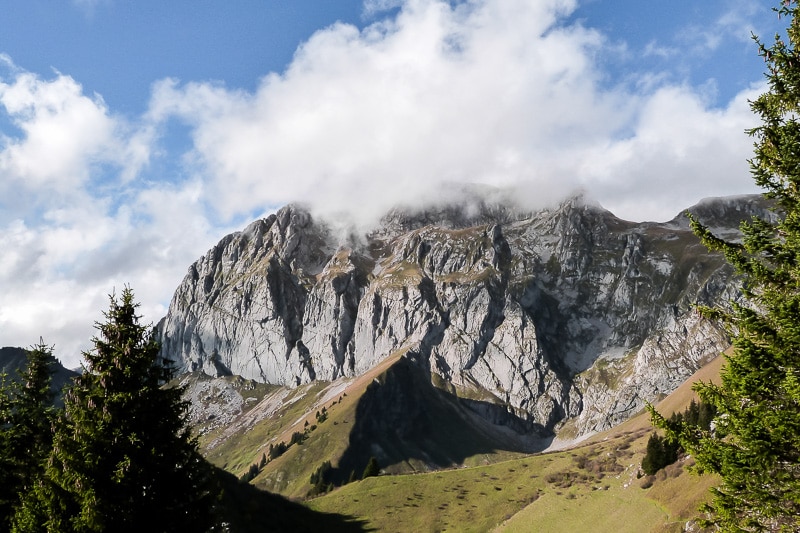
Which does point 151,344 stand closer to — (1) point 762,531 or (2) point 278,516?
(1) point 762,531

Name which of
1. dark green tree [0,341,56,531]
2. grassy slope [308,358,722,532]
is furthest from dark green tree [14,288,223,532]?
grassy slope [308,358,722,532]

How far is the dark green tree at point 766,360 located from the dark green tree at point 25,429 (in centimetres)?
2768

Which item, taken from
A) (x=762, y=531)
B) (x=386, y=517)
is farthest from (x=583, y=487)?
(x=762, y=531)

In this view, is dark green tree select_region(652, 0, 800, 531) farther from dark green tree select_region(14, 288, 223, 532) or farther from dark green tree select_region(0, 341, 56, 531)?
dark green tree select_region(0, 341, 56, 531)

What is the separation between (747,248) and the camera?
44.0 feet

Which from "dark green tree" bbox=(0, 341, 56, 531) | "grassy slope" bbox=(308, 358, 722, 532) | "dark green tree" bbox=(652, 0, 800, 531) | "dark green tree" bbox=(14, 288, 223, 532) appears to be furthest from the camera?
"grassy slope" bbox=(308, 358, 722, 532)

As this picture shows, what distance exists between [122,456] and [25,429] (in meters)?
17.8

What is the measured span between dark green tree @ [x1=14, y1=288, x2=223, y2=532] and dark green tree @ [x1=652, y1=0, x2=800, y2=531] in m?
16.1

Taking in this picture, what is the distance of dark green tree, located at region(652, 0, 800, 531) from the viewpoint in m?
12.2

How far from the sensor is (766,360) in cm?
1268

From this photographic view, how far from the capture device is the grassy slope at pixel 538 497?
48.0 meters

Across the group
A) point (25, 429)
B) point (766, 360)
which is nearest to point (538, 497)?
point (25, 429)

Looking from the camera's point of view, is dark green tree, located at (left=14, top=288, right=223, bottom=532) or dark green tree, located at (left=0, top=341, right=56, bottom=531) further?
dark green tree, located at (left=0, top=341, right=56, bottom=531)

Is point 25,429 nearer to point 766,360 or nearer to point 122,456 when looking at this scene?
point 122,456
